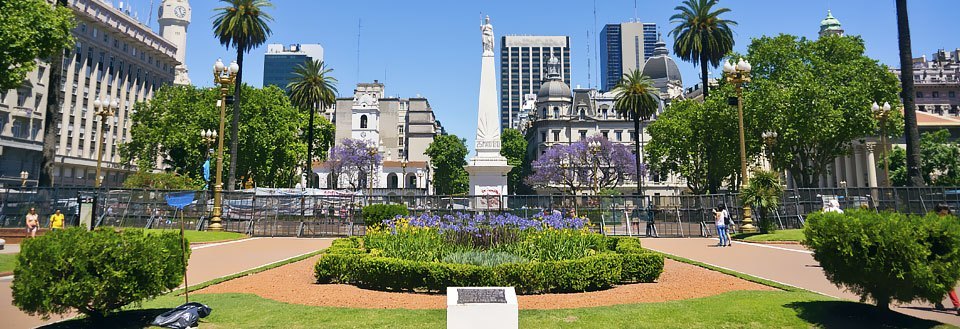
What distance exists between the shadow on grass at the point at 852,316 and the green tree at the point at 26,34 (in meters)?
23.2

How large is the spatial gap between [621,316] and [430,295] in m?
3.97

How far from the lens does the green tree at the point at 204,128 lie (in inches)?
2020

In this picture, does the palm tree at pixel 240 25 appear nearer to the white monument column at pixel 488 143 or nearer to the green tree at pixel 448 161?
the white monument column at pixel 488 143

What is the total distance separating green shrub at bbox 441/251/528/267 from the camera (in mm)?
11688

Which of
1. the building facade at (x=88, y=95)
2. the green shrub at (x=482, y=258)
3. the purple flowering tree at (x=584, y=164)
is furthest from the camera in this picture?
the purple flowering tree at (x=584, y=164)

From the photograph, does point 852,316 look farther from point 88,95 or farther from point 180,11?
point 180,11

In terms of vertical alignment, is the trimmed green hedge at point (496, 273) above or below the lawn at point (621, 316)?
above

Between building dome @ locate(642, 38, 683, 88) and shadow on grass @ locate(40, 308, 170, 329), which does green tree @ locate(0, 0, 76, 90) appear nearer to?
shadow on grass @ locate(40, 308, 170, 329)

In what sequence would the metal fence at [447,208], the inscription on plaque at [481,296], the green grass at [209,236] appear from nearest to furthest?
the inscription on plaque at [481,296]
the green grass at [209,236]
the metal fence at [447,208]

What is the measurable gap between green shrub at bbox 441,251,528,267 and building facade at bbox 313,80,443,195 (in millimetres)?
77358

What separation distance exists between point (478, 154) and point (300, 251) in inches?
641

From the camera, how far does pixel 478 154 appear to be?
34.5 metres

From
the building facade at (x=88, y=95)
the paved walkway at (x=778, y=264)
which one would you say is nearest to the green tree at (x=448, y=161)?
the building facade at (x=88, y=95)

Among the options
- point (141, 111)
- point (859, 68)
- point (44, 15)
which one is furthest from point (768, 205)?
point (141, 111)
